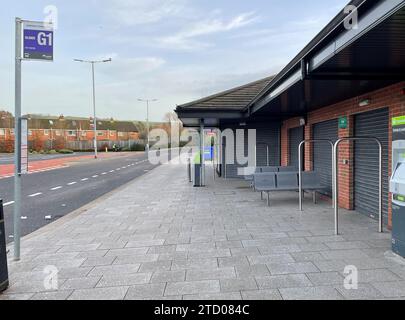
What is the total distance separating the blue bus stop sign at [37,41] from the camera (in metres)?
4.36

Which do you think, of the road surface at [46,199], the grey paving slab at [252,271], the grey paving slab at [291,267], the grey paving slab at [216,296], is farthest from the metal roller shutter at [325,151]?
the road surface at [46,199]

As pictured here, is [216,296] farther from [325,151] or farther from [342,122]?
[325,151]

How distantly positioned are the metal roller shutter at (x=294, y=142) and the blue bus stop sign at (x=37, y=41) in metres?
9.08

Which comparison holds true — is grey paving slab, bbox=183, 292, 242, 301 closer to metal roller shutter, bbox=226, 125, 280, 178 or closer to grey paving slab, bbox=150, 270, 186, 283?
grey paving slab, bbox=150, 270, 186, 283

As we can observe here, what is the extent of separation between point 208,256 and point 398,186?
107 inches

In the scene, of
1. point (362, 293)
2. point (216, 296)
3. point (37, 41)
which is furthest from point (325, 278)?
point (37, 41)

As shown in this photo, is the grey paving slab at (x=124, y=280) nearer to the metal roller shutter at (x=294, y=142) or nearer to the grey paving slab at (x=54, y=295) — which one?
the grey paving slab at (x=54, y=295)

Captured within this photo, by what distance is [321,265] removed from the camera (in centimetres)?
412

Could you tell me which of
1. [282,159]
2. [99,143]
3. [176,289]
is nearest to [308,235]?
[176,289]

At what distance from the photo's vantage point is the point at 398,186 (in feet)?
13.8

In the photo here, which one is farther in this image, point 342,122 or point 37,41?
point 342,122

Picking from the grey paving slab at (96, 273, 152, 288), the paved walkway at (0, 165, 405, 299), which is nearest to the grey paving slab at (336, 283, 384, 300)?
the paved walkway at (0, 165, 405, 299)

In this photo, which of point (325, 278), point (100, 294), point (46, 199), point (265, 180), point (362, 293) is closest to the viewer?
point (362, 293)

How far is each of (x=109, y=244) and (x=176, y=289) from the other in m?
2.15
